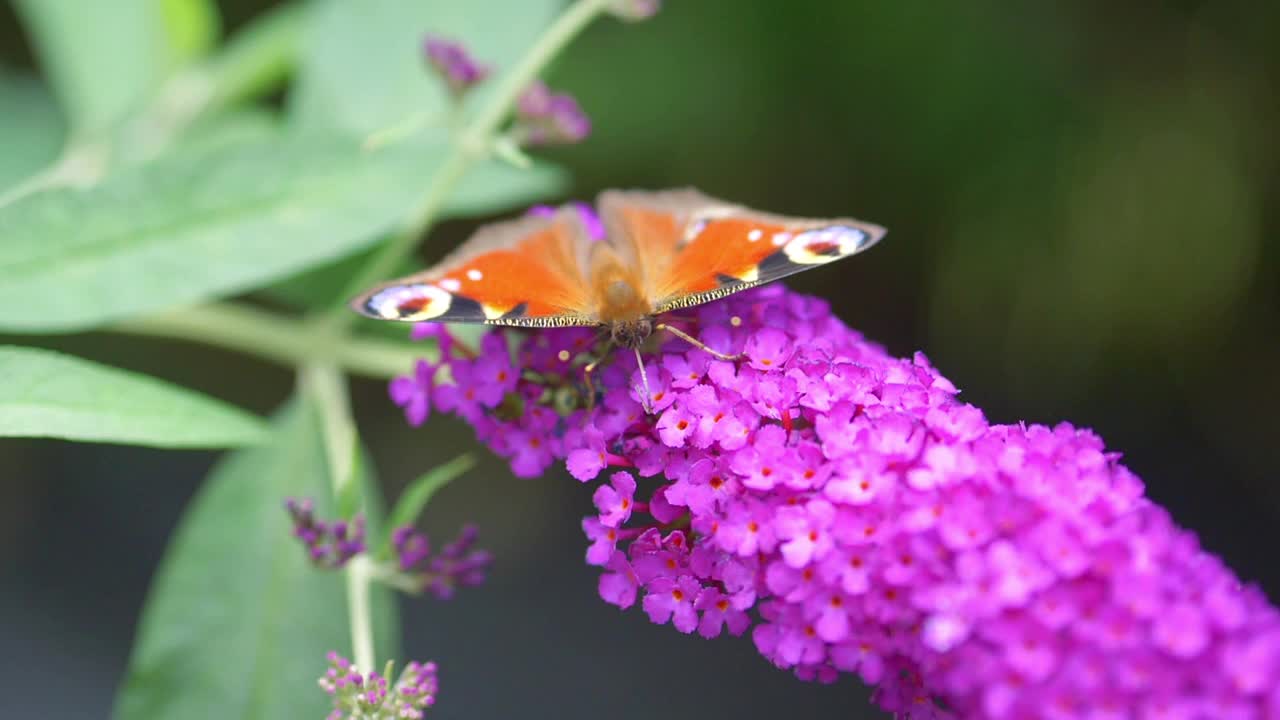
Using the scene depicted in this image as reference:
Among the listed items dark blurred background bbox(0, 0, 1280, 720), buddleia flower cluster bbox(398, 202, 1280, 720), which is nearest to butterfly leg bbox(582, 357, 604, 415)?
buddleia flower cluster bbox(398, 202, 1280, 720)

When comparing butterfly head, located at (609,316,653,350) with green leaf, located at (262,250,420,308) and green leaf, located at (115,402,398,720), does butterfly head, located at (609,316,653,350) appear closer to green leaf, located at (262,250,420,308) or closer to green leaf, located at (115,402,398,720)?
green leaf, located at (115,402,398,720)

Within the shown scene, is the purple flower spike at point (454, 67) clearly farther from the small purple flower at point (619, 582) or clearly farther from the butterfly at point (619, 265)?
the small purple flower at point (619, 582)

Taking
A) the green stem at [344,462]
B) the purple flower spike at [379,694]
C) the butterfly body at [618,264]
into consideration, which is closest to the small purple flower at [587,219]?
the butterfly body at [618,264]

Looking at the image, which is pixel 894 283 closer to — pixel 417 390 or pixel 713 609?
pixel 417 390

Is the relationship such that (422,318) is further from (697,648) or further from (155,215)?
(697,648)

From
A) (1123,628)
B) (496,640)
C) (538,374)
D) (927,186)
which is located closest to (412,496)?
(538,374)

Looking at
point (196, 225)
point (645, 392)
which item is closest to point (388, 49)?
point (196, 225)

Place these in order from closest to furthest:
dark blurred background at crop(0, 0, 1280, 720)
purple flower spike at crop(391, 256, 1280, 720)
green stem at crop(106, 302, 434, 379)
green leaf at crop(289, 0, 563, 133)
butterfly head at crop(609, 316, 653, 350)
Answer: purple flower spike at crop(391, 256, 1280, 720), butterfly head at crop(609, 316, 653, 350), green stem at crop(106, 302, 434, 379), green leaf at crop(289, 0, 563, 133), dark blurred background at crop(0, 0, 1280, 720)
